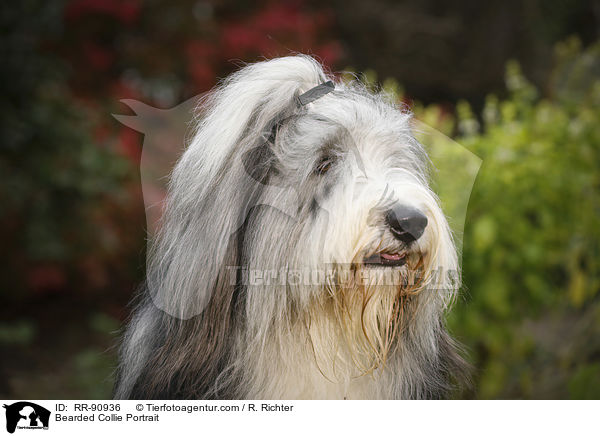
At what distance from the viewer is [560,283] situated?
3744mm

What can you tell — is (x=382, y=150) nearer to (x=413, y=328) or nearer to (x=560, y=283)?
(x=413, y=328)

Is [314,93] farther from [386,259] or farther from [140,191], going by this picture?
[140,191]

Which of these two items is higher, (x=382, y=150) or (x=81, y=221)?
(x=81, y=221)

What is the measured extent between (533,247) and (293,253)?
2067 mm

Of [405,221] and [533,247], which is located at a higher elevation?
[533,247]

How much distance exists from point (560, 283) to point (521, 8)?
388 centimetres

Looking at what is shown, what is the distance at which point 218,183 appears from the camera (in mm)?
1786
